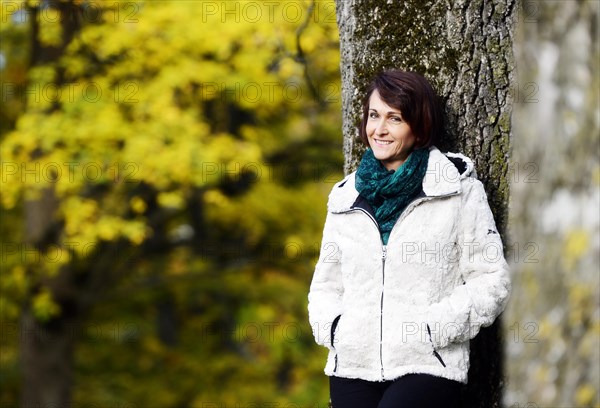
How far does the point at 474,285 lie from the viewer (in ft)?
9.61

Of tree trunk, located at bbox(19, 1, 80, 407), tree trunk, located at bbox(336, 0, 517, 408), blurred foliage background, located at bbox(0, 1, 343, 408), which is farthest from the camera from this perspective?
tree trunk, located at bbox(19, 1, 80, 407)

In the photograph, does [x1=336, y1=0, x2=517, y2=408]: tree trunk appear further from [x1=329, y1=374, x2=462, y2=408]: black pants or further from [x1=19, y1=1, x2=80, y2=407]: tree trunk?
[x1=19, y1=1, x2=80, y2=407]: tree trunk

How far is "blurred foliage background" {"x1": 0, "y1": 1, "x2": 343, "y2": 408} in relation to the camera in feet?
26.2

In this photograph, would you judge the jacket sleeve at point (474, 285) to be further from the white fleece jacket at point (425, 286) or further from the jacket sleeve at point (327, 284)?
the jacket sleeve at point (327, 284)

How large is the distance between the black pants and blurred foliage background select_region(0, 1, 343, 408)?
105 inches

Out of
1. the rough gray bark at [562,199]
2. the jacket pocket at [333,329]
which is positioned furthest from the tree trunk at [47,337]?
the rough gray bark at [562,199]

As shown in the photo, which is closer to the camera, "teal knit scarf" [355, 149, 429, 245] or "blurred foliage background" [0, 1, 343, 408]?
"teal knit scarf" [355, 149, 429, 245]

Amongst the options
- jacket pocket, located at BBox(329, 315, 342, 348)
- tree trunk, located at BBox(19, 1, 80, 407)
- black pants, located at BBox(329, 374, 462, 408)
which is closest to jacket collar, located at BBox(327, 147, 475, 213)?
jacket pocket, located at BBox(329, 315, 342, 348)

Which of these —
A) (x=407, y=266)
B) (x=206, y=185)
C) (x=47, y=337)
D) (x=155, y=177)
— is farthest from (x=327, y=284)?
(x=47, y=337)

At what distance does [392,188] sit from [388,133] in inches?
9.0

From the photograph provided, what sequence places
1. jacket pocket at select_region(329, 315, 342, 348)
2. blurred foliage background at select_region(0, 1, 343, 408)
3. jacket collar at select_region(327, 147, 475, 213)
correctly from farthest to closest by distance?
blurred foliage background at select_region(0, 1, 343, 408), jacket pocket at select_region(329, 315, 342, 348), jacket collar at select_region(327, 147, 475, 213)

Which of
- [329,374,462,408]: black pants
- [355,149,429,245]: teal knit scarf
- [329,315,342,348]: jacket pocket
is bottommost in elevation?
[329,374,462,408]: black pants

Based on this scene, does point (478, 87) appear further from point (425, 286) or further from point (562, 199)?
point (562, 199)

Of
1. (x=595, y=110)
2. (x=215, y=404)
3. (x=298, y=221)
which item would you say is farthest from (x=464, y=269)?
(x=215, y=404)
